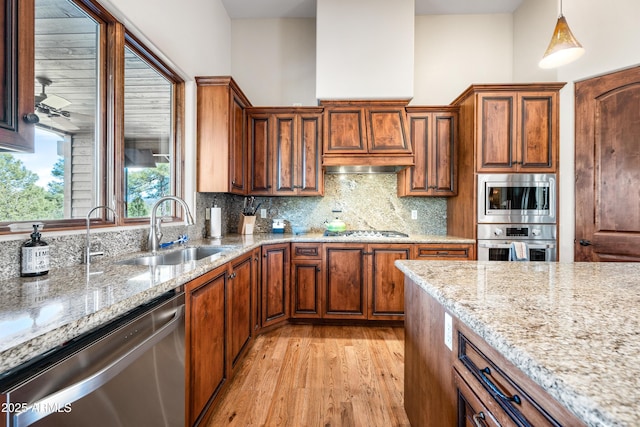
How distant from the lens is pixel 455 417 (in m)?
0.96

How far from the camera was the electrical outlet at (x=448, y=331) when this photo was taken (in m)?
1.03

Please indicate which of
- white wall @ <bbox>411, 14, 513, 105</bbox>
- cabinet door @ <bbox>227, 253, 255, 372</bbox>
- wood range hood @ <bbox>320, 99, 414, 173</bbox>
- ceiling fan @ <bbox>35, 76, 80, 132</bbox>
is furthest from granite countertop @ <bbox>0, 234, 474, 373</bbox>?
white wall @ <bbox>411, 14, 513, 105</bbox>

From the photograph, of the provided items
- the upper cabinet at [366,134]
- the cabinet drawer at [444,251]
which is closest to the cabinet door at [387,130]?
the upper cabinet at [366,134]

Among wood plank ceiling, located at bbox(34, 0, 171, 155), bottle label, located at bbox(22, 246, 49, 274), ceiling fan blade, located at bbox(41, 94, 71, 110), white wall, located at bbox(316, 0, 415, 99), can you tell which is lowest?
bottle label, located at bbox(22, 246, 49, 274)

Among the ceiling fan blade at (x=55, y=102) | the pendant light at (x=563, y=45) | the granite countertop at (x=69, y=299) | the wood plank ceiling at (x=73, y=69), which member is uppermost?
the pendant light at (x=563, y=45)

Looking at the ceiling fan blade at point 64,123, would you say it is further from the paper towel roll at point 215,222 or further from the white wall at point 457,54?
the white wall at point 457,54

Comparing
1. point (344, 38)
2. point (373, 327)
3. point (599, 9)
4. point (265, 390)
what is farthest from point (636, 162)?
point (265, 390)

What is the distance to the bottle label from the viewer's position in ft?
3.76

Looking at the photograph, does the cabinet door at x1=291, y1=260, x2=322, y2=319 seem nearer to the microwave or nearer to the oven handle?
the oven handle

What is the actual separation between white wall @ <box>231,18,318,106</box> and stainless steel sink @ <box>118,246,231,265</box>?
225cm

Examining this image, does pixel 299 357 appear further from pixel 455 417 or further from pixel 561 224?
pixel 561 224

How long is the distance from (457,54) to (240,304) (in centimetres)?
385

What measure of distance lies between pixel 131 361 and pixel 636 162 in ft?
12.5

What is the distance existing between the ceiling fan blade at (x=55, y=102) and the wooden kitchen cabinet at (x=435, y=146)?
2946 mm
